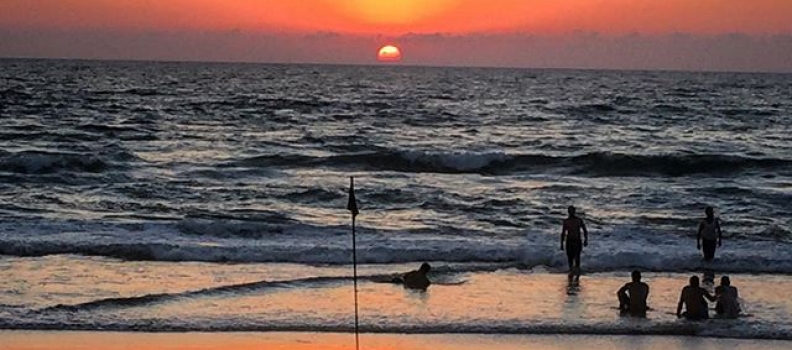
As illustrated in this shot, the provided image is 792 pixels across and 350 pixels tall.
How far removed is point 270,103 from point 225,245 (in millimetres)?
46649

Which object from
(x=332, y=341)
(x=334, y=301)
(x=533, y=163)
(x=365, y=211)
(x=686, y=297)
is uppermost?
(x=686, y=297)

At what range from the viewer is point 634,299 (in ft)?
53.8

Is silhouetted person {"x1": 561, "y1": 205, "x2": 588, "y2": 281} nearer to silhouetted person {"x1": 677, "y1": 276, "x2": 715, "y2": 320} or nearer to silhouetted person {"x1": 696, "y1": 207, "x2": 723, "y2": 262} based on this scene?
silhouetted person {"x1": 696, "y1": 207, "x2": 723, "y2": 262}

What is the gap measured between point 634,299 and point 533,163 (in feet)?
80.2

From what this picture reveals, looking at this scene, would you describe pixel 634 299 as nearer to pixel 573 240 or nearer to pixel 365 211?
pixel 573 240

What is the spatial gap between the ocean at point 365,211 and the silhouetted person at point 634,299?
321 millimetres

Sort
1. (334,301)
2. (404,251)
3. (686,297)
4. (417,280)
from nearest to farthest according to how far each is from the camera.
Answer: (686,297)
(334,301)
(417,280)
(404,251)

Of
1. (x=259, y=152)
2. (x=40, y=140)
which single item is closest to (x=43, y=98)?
(x=40, y=140)

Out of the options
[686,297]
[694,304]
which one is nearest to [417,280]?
[686,297]

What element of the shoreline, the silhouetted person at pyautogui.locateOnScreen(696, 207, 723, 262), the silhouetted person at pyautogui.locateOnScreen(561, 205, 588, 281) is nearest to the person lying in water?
the silhouetted person at pyautogui.locateOnScreen(561, 205, 588, 281)

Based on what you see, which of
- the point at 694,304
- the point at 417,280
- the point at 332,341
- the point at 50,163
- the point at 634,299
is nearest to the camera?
the point at 332,341

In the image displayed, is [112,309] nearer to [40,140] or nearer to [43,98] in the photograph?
[40,140]

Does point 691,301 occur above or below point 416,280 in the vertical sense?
above

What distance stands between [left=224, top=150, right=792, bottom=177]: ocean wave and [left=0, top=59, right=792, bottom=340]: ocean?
137mm
